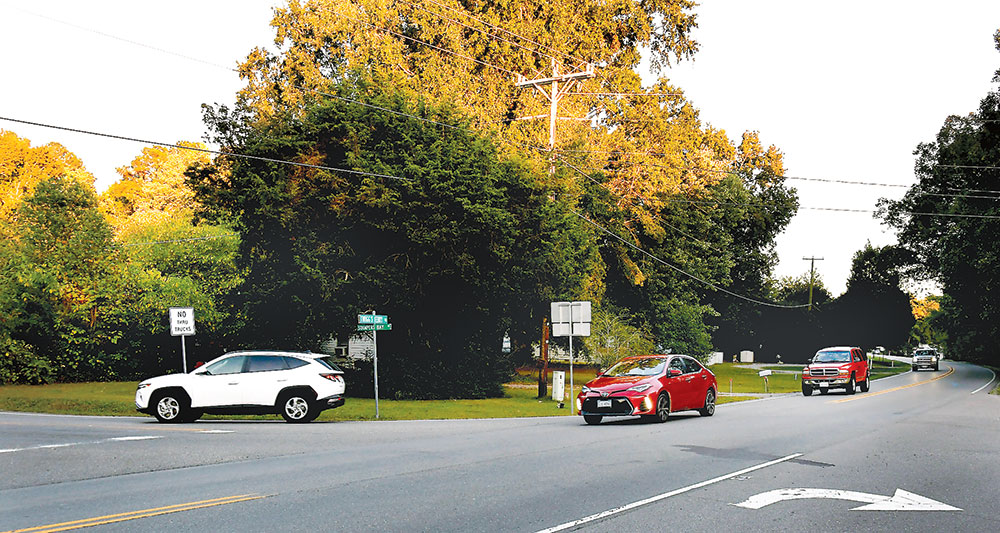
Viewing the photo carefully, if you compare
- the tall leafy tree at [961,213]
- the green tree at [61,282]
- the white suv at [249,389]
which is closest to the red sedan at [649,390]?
the white suv at [249,389]

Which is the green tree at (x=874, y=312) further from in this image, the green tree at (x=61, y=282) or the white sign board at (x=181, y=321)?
the white sign board at (x=181, y=321)

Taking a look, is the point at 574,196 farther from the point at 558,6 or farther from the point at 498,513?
the point at 498,513

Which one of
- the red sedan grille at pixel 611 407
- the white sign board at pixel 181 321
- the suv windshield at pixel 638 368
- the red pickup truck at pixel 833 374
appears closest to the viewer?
the red sedan grille at pixel 611 407

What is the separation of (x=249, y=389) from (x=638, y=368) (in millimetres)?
9078

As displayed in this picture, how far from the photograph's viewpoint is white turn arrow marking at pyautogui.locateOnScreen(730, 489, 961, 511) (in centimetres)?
895

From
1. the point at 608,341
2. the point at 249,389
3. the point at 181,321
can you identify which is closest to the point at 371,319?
the point at 249,389

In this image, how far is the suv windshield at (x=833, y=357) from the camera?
37.6m

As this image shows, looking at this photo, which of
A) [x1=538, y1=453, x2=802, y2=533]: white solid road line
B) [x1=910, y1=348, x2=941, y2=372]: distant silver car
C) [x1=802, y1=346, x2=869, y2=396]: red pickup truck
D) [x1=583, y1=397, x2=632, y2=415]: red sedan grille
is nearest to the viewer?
[x1=538, y1=453, x2=802, y2=533]: white solid road line

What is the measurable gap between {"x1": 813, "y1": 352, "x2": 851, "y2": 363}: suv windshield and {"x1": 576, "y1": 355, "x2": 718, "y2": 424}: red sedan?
17.3 meters

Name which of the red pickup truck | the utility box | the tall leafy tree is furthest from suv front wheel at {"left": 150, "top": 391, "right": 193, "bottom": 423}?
the tall leafy tree

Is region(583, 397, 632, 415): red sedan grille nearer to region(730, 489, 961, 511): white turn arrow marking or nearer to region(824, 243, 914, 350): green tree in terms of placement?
region(730, 489, 961, 511): white turn arrow marking

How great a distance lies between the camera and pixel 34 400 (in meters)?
29.7

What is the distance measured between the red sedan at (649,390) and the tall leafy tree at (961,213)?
3013cm

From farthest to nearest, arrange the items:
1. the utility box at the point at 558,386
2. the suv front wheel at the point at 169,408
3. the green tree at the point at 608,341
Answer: the green tree at the point at 608,341 < the utility box at the point at 558,386 < the suv front wheel at the point at 169,408
